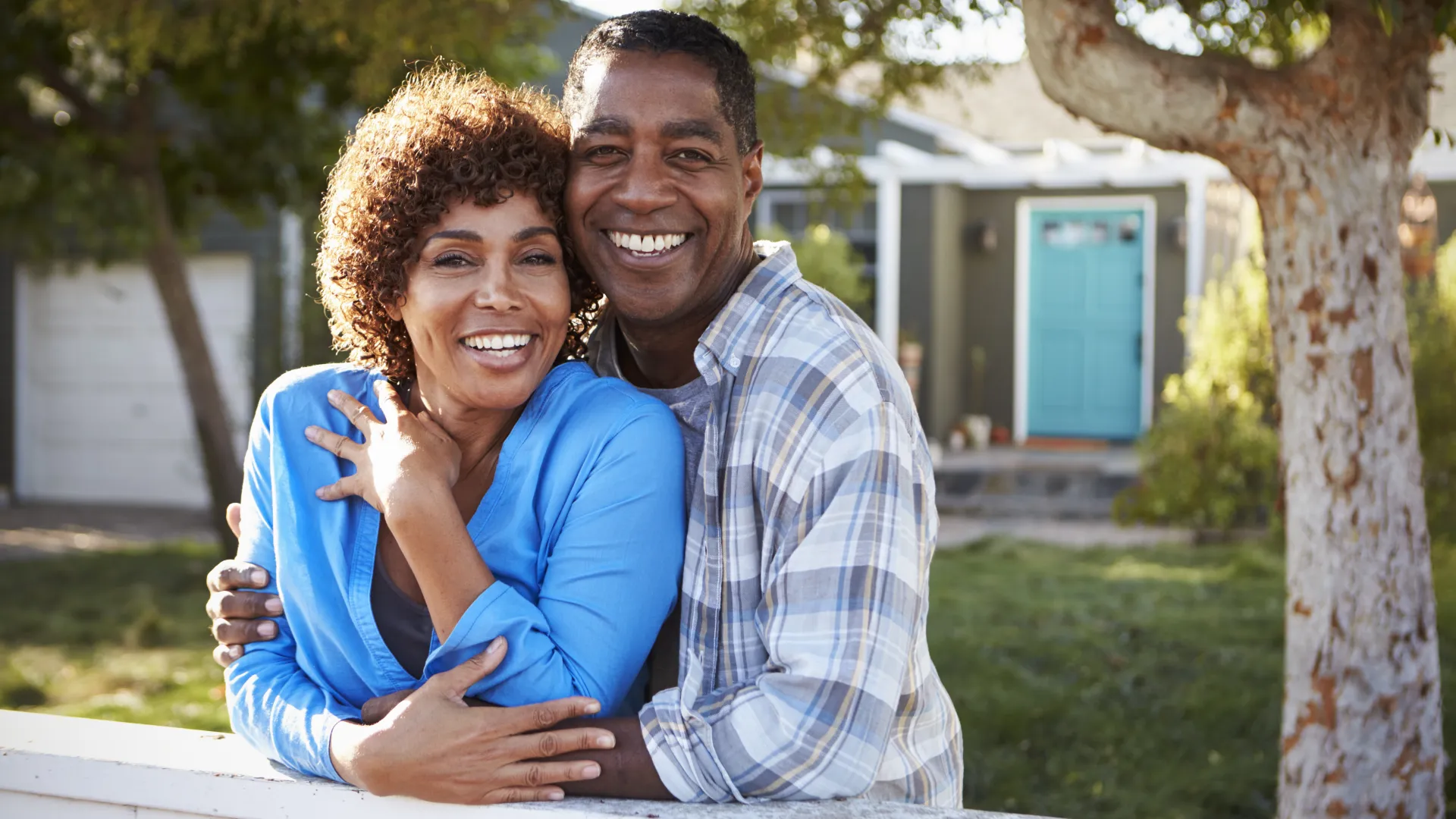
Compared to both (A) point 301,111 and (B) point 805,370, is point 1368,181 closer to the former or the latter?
(B) point 805,370

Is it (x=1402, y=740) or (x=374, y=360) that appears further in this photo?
(x=1402, y=740)

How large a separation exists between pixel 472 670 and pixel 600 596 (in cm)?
22

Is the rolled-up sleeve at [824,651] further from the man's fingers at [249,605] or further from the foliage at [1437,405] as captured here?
the foliage at [1437,405]

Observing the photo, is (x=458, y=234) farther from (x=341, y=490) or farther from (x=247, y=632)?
(x=247, y=632)

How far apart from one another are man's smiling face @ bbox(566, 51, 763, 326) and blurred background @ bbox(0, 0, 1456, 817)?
242cm

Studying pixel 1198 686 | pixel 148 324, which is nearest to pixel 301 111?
pixel 148 324

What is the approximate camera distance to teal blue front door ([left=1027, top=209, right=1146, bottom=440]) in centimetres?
1486

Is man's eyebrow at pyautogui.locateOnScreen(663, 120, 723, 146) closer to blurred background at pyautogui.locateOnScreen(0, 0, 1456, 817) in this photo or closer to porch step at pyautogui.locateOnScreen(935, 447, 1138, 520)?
blurred background at pyautogui.locateOnScreen(0, 0, 1456, 817)

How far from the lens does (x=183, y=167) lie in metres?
9.02

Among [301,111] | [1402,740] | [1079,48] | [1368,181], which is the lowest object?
[1402,740]

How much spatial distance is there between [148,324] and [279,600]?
1189cm

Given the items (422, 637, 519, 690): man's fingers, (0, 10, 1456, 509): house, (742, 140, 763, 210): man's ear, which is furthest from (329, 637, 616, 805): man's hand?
(0, 10, 1456, 509): house

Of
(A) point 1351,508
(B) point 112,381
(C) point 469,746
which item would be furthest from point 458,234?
(B) point 112,381

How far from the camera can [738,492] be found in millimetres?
2189
